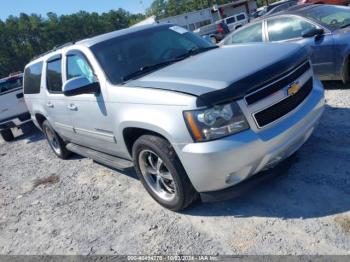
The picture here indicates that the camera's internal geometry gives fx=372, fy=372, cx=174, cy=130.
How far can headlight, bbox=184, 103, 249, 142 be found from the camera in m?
3.12

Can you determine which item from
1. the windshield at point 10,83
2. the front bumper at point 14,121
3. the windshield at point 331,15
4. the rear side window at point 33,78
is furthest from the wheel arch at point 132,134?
the windshield at point 10,83

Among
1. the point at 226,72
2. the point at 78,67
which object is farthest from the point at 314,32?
the point at 78,67

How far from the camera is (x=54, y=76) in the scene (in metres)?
5.65

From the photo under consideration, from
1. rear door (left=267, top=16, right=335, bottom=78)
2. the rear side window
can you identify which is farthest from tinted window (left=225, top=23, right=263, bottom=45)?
the rear side window

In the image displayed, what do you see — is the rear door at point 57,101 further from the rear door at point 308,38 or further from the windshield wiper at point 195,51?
the rear door at point 308,38

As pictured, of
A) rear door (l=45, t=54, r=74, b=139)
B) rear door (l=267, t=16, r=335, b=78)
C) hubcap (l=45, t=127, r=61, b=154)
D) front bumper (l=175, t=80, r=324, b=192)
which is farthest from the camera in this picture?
hubcap (l=45, t=127, r=61, b=154)

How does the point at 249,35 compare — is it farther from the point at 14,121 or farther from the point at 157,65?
the point at 14,121

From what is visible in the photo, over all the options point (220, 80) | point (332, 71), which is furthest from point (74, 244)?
point (332, 71)

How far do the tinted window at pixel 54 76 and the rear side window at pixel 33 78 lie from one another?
507 millimetres

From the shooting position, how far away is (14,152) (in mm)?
9094

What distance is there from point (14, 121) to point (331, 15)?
815cm

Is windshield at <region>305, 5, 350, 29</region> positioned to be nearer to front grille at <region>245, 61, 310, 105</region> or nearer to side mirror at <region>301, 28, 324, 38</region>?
side mirror at <region>301, 28, 324, 38</region>

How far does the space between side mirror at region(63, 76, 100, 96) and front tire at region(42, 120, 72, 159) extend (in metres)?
2.63

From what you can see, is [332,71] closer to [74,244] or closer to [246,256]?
[246,256]
